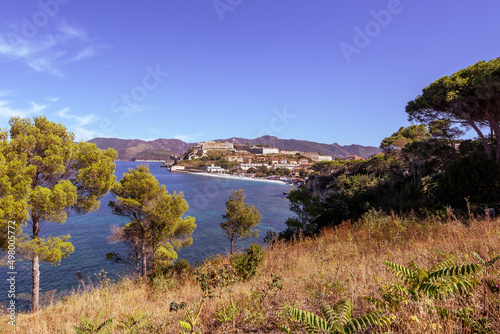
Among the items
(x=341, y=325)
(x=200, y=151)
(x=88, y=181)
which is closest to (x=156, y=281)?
(x=88, y=181)

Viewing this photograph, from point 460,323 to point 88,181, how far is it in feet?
33.1

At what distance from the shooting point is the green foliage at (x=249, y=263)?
16.2 ft

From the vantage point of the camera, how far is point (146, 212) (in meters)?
11.7

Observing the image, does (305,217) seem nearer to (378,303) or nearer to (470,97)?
(470,97)

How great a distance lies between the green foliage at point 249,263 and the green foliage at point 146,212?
7290 millimetres

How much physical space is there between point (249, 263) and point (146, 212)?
8.13m

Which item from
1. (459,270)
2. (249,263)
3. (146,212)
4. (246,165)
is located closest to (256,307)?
(459,270)

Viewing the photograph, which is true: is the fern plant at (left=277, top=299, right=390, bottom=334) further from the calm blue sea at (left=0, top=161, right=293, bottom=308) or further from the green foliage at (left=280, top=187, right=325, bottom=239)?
the green foliage at (left=280, top=187, right=325, bottom=239)

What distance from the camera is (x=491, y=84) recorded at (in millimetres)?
9648

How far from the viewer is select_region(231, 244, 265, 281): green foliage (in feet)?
16.2

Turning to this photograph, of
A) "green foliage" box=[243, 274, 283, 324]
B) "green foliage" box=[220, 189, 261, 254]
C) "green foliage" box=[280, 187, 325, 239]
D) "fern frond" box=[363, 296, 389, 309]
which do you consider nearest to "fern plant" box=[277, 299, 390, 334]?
"fern frond" box=[363, 296, 389, 309]

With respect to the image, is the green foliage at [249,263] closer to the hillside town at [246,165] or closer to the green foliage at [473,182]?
the green foliage at [473,182]

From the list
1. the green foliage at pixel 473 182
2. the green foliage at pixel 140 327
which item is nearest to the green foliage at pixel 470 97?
the green foliage at pixel 473 182

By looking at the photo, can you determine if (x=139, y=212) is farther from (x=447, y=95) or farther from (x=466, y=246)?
(x=447, y=95)
